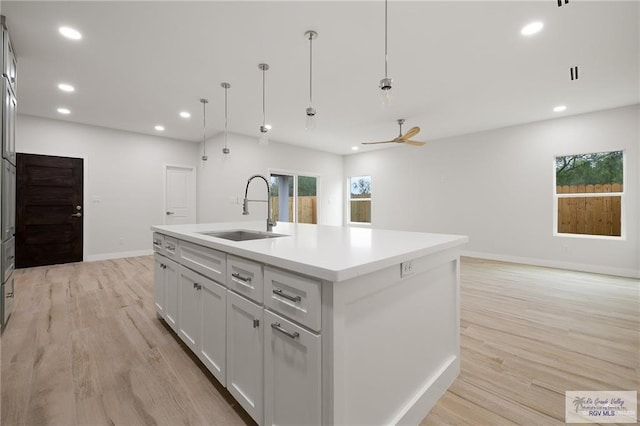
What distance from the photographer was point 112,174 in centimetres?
559

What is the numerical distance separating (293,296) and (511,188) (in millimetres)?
5790

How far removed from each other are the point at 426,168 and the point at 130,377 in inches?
255

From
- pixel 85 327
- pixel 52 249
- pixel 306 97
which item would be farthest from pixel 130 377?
pixel 52 249

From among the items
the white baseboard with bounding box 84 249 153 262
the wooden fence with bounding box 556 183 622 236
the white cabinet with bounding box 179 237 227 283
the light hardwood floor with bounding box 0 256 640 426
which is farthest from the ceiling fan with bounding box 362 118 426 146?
the white baseboard with bounding box 84 249 153 262

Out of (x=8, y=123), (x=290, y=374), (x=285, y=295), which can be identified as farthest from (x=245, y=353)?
(x=8, y=123)

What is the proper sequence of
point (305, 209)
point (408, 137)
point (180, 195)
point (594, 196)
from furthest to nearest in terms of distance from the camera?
point (305, 209) → point (180, 195) → point (594, 196) → point (408, 137)

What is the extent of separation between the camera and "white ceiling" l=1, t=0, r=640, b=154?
225 cm

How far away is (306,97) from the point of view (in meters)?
4.02

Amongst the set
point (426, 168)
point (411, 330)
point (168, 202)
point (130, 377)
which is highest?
point (426, 168)

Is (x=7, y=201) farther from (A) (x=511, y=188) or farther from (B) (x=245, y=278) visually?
(A) (x=511, y=188)

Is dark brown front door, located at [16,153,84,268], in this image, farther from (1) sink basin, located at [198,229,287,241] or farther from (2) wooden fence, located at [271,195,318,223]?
(1) sink basin, located at [198,229,287,241]

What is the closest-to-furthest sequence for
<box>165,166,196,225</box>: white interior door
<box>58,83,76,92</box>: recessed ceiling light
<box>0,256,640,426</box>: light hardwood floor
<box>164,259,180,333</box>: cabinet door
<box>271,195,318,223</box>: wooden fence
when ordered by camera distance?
1. <box>0,256,640,426</box>: light hardwood floor
2. <box>164,259,180,333</box>: cabinet door
3. <box>58,83,76,92</box>: recessed ceiling light
4. <box>165,166,196,225</box>: white interior door
5. <box>271,195,318,223</box>: wooden fence

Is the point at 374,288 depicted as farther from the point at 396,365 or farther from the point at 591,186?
the point at 591,186

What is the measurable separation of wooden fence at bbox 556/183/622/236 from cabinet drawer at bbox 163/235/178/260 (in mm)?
6073
